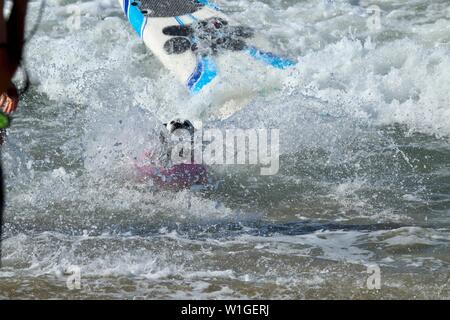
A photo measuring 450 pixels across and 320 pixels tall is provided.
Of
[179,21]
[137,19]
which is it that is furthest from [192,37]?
[137,19]

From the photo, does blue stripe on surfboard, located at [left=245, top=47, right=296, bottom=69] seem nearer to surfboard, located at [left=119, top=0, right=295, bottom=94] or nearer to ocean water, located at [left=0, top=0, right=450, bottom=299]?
surfboard, located at [left=119, top=0, right=295, bottom=94]

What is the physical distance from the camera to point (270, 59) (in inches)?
315

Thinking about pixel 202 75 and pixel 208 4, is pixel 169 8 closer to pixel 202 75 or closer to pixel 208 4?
pixel 208 4

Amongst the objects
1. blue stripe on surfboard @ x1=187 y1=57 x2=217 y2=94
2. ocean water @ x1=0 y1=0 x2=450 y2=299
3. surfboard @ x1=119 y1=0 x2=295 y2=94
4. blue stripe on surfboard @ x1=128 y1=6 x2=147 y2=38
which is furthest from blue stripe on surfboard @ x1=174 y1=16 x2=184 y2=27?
blue stripe on surfboard @ x1=187 y1=57 x2=217 y2=94

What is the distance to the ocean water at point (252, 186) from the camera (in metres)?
4.21

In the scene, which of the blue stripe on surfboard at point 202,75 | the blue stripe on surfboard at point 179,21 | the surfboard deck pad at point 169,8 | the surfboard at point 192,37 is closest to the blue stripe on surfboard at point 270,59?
the surfboard at point 192,37

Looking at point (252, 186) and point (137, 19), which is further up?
point (137, 19)

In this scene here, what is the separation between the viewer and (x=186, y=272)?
426cm

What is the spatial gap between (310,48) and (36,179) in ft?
15.7

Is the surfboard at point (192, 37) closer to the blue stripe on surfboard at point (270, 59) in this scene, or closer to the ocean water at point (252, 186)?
the blue stripe on surfboard at point (270, 59)

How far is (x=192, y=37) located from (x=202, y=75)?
82cm

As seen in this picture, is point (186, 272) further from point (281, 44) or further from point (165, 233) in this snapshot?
point (281, 44)

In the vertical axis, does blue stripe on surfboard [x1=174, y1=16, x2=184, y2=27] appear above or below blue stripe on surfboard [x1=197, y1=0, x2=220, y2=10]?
below

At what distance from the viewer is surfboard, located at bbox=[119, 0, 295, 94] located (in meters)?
7.91
